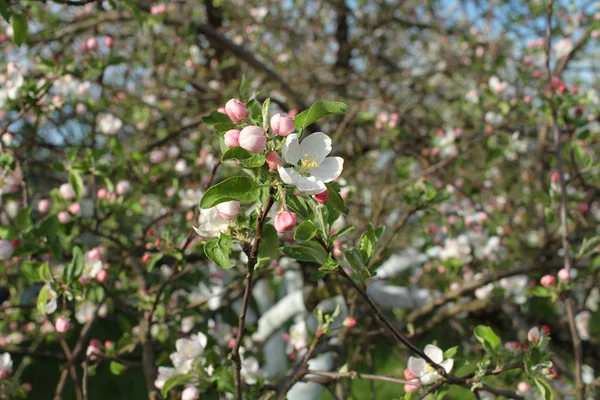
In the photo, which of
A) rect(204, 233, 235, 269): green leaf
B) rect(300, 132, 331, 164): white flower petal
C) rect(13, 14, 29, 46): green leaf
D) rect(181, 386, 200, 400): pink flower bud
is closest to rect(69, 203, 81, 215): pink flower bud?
rect(13, 14, 29, 46): green leaf

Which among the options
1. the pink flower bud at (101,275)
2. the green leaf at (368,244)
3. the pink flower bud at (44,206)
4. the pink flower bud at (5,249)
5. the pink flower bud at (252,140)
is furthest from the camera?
the pink flower bud at (44,206)

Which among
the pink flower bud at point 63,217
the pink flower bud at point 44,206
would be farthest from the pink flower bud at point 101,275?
the pink flower bud at point 44,206

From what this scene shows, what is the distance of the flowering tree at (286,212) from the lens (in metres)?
1.02

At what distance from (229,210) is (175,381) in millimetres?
599

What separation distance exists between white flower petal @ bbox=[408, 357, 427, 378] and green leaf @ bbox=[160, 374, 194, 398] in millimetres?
533

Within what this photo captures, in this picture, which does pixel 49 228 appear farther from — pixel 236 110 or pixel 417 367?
pixel 417 367

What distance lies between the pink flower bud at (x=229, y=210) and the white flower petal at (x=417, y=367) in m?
0.55

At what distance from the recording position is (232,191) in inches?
31.4

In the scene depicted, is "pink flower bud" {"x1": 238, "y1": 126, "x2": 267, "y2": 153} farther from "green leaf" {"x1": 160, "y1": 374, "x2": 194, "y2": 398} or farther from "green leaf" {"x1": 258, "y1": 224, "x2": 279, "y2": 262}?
"green leaf" {"x1": 160, "y1": 374, "x2": 194, "y2": 398}

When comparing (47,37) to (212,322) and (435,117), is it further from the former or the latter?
(435,117)

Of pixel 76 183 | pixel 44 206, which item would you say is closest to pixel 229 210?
pixel 76 183

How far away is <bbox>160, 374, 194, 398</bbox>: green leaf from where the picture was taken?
125 cm

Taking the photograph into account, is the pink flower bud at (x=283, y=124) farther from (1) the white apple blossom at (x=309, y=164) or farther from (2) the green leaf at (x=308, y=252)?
(2) the green leaf at (x=308, y=252)

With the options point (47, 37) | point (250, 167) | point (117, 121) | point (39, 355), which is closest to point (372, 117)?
point (117, 121)
